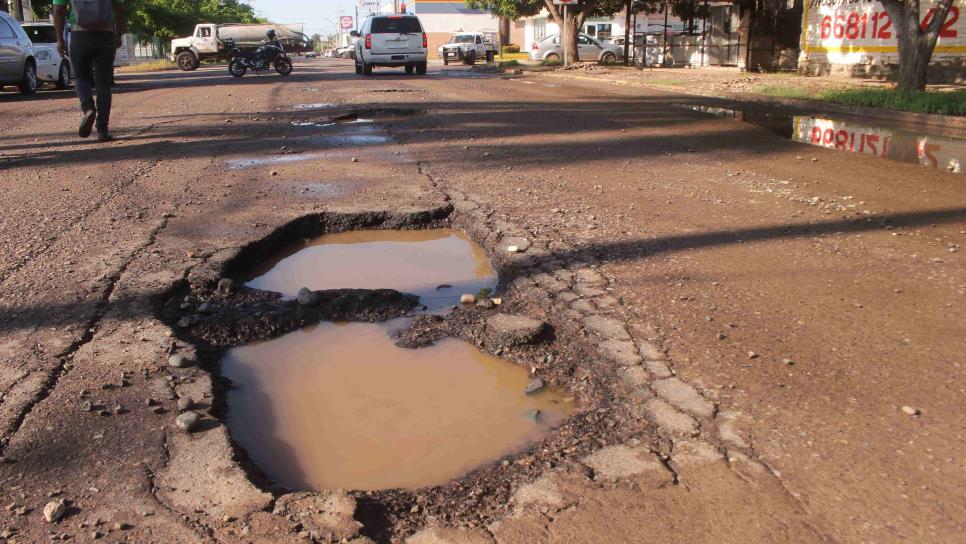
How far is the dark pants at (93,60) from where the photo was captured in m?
9.36

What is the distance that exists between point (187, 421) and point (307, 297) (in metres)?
1.54

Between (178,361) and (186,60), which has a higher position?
(186,60)

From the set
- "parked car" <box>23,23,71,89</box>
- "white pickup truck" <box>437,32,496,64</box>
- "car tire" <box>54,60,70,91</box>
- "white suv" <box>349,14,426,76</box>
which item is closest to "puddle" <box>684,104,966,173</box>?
"parked car" <box>23,23,71,89</box>

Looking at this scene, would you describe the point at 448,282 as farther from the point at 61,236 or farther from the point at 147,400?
the point at 61,236

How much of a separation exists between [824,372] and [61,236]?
4722 millimetres

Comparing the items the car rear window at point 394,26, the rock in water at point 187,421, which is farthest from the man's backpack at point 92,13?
the car rear window at point 394,26

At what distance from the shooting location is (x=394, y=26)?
27.4 meters

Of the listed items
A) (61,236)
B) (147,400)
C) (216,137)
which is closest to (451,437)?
(147,400)

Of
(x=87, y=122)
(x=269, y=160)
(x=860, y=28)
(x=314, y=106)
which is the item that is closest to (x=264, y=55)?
(x=314, y=106)

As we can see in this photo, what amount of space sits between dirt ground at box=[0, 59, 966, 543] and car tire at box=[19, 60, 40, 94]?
11.5 metres

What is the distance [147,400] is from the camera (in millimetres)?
3139

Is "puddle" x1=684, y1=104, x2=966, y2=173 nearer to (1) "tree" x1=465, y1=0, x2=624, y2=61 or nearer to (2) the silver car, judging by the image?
(1) "tree" x1=465, y1=0, x2=624, y2=61

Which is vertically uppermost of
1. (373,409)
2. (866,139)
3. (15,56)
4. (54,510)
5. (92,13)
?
(92,13)

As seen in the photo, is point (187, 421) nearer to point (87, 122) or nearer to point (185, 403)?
point (185, 403)
